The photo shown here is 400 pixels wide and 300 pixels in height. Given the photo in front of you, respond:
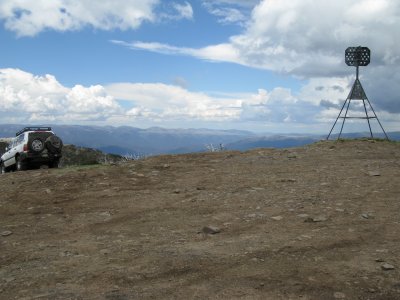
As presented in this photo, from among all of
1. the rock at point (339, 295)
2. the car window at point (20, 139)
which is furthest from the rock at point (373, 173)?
the car window at point (20, 139)

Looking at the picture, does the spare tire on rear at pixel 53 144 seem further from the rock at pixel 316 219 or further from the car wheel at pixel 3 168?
the rock at pixel 316 219

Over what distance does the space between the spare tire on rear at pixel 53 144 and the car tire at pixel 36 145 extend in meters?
0.28

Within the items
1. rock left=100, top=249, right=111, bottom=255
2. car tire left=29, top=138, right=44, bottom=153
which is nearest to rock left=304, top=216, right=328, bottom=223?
rock left=100, top=249, right=111, bottom=255

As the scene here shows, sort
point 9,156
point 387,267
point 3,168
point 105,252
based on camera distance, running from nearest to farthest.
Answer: point 387,267 → point 105,252 → point 9,156 → point 3,168

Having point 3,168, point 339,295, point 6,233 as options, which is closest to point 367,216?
point 339,295

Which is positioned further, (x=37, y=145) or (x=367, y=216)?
(x=37, y=145)

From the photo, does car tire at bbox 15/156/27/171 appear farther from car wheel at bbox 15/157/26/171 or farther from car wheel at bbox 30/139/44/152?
car wheel at bbox 30/139/44/152

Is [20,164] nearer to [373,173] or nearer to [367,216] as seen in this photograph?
[373,173]

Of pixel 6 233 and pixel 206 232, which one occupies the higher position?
pixel 206 232

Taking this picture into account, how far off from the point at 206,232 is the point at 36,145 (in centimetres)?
1542

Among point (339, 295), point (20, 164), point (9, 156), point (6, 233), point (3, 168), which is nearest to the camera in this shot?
point (339, 295)

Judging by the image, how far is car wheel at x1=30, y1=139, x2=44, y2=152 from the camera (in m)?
21.3

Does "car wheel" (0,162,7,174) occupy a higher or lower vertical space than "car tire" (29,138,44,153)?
lower

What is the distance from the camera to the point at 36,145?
21.4 m
